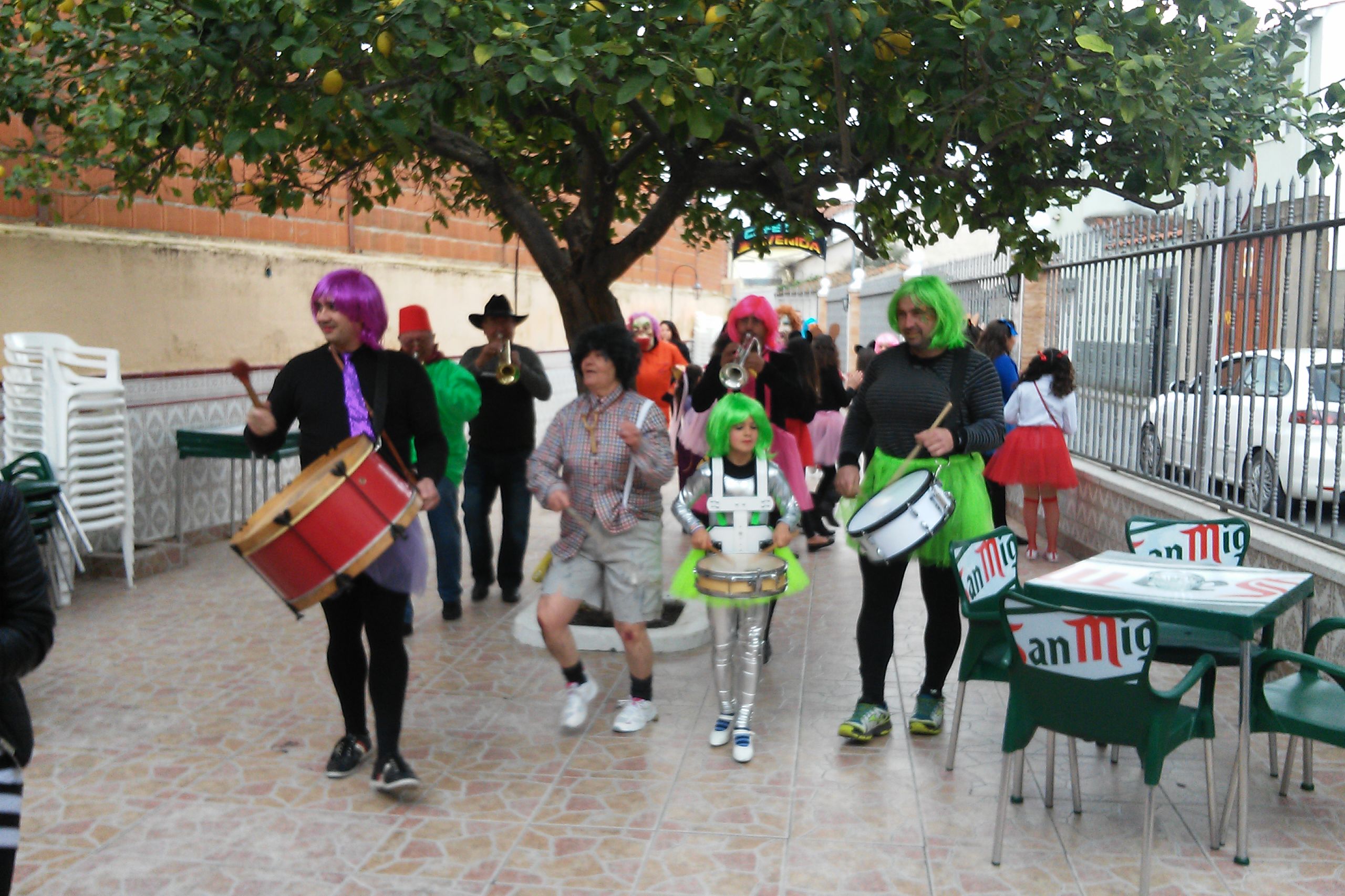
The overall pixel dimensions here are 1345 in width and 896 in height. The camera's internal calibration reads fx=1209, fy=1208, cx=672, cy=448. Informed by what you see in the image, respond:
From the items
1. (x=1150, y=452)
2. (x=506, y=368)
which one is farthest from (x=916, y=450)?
(x=1150, y=452)

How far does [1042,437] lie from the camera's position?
27.8 ft

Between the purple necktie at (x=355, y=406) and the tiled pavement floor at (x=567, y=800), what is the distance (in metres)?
1.28

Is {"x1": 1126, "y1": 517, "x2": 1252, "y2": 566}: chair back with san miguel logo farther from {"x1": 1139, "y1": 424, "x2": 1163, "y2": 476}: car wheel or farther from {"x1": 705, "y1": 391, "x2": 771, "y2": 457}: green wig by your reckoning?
{"x1": 1139, "y1": 424, "x2": 1163, "y2": 476}: car wheel

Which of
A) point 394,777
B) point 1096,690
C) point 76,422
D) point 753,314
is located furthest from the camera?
point 76,422

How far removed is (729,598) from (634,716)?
2.48 ft

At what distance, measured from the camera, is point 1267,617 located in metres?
3.62

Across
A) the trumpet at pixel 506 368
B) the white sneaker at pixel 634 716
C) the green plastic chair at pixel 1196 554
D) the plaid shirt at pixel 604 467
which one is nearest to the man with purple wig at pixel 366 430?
the plaid shirt at pixel 604 467

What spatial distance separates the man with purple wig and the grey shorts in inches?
27.2

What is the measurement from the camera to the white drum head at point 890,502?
4320 millimetres

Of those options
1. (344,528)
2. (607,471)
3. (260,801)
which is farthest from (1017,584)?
(260,801)

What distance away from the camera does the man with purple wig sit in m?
4.09

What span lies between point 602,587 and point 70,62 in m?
3.27

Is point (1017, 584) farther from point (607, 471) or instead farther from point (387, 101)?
point (387, 101)

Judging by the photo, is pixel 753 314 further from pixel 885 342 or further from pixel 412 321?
pixel 885 342
